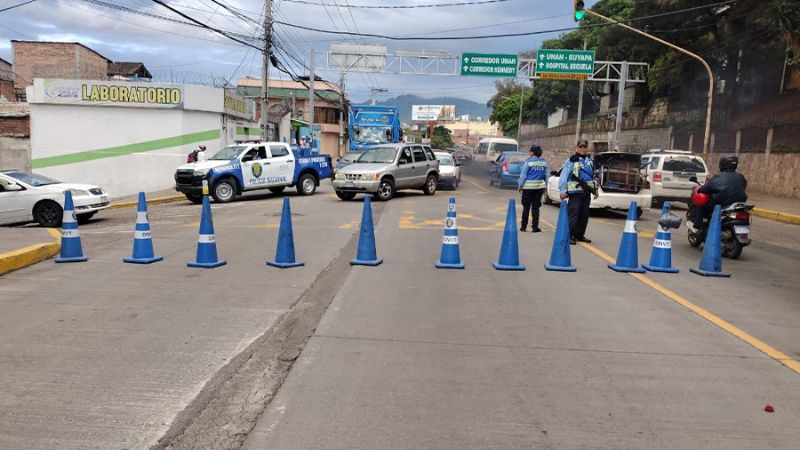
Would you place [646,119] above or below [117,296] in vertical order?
above

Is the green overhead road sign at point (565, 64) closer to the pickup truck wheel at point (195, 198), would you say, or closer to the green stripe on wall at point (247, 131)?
the green stripe on wall at point (247, 131)

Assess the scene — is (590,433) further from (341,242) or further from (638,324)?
(341,242)

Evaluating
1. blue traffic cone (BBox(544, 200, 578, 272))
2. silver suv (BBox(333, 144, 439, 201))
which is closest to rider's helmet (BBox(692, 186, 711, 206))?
blue traffic cone (BBox(544, 200, 578, 272))

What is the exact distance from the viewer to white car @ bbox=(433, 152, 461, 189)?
24.3m

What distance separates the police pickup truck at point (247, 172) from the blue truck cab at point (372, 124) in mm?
7893

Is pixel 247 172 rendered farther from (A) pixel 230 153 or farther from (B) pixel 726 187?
(B) pixel 726 187

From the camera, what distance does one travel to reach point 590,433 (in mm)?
3738

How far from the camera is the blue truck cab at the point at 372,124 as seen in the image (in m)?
29.7

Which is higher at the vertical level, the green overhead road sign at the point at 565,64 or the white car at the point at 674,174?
the green overhead road sign at the point at 565,64

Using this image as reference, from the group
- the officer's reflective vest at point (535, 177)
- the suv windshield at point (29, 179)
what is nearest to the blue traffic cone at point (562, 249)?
the officer's reflective vest at point (535, 177)

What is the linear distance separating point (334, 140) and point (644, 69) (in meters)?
36.1

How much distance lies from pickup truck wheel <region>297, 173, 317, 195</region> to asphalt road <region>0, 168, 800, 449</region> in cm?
1216

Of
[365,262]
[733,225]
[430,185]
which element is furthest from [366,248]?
[430,185]

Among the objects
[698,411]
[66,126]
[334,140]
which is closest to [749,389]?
[698,411]
